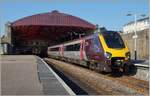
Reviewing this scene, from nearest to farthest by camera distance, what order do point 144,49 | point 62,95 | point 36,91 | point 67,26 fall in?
point 62,95 → point 36,91 → point 144,49 → point 67,26

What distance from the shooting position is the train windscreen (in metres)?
26.7

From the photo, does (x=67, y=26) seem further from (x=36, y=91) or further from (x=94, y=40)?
(x=36, y=91)

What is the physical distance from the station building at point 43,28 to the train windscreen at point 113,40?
7499cm

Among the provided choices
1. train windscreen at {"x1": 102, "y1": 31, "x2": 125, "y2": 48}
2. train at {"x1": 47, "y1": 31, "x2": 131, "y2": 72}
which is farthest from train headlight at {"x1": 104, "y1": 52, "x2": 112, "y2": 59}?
train windscreen at {"x1": 102, "y1": 31, "x2": 125, "y2": 48}

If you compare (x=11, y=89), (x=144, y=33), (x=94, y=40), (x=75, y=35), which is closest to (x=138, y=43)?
(x=144, y=33)

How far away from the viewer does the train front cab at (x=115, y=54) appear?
2584 centimetres

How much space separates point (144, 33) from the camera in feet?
183

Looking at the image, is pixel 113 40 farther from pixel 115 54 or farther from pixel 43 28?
pixel 43 28

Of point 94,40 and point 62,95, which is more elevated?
point 94,40

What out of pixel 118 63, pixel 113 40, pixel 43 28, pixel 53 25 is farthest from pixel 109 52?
pixel 43 28

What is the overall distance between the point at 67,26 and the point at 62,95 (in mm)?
Answer: 96503

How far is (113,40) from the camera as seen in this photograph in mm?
27141

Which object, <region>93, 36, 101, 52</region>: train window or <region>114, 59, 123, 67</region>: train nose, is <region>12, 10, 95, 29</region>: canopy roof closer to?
<region>93, 36, 101, 52</region>: train window

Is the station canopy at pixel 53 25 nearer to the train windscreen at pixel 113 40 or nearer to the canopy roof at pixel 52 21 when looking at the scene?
the canopy roof at pixel 52 21
